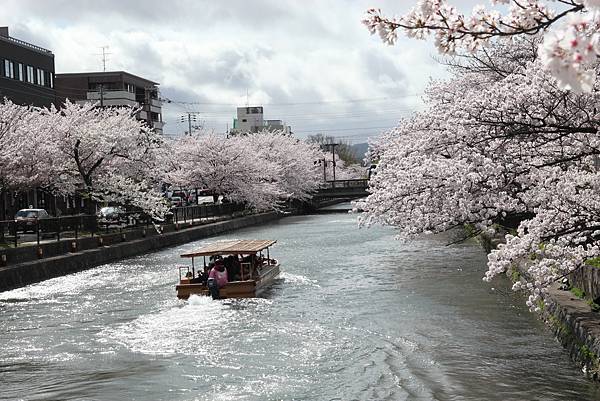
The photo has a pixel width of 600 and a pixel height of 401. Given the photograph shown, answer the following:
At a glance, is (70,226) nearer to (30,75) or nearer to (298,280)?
(298,280)

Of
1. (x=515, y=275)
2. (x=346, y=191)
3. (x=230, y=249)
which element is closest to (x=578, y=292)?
(x=515, y=275)

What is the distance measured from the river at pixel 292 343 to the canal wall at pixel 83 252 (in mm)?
788

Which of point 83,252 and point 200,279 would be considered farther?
point 83,252

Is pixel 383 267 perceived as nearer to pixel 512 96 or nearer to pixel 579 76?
pixel 512 96

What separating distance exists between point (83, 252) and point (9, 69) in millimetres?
28492

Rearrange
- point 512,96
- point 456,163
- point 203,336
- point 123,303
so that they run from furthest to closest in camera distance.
Result: point 123,303
point 203,336
point 456,163
point 512,96

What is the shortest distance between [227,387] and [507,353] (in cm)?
545

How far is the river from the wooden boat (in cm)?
49

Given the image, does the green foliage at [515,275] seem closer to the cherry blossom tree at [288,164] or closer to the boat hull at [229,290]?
the boat hull at [229,290]

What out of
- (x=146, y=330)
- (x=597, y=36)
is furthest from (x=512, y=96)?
(x=146, y=330)

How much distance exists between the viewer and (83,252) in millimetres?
31266

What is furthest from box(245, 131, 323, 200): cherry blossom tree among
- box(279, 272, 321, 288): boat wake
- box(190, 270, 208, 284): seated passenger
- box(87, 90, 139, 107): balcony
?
box(190, 270, 208, 284): seated passenger

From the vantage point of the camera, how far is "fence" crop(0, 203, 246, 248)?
2927 cm

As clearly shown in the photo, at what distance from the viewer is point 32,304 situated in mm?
21328
